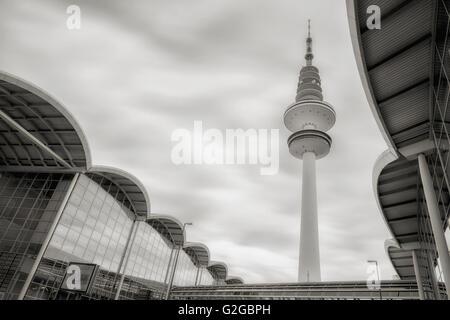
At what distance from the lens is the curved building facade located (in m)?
26.2

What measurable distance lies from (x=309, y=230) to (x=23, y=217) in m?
55.1

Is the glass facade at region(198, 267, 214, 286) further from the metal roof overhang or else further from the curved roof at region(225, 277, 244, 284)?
the metal roof overhang

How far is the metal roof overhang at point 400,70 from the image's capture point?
1000 cm

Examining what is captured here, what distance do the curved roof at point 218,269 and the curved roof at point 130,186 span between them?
35783mm

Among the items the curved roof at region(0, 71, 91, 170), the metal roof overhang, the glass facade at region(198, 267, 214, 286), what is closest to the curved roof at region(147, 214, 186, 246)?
the curved roof at region(0, 71, 91, 170)

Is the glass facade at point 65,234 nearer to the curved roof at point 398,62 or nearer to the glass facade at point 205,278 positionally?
the curved roof at point 398,62

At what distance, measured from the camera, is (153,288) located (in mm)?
46844

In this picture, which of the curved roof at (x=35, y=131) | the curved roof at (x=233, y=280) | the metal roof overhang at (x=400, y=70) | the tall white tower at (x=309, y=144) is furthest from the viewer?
the curved roof at (x=233, y=280)

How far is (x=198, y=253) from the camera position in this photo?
6438cm

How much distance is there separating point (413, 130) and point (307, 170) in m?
60.7

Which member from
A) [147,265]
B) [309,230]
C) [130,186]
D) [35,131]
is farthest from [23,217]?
[309,230]

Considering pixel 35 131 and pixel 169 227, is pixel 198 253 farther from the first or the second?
pixel 35 131

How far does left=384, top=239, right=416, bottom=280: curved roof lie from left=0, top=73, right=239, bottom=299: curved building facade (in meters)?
32.7

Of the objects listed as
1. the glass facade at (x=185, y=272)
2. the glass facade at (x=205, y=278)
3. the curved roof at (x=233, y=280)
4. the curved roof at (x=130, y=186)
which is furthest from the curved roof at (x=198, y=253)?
the curved roof at (x=233, y=280)
